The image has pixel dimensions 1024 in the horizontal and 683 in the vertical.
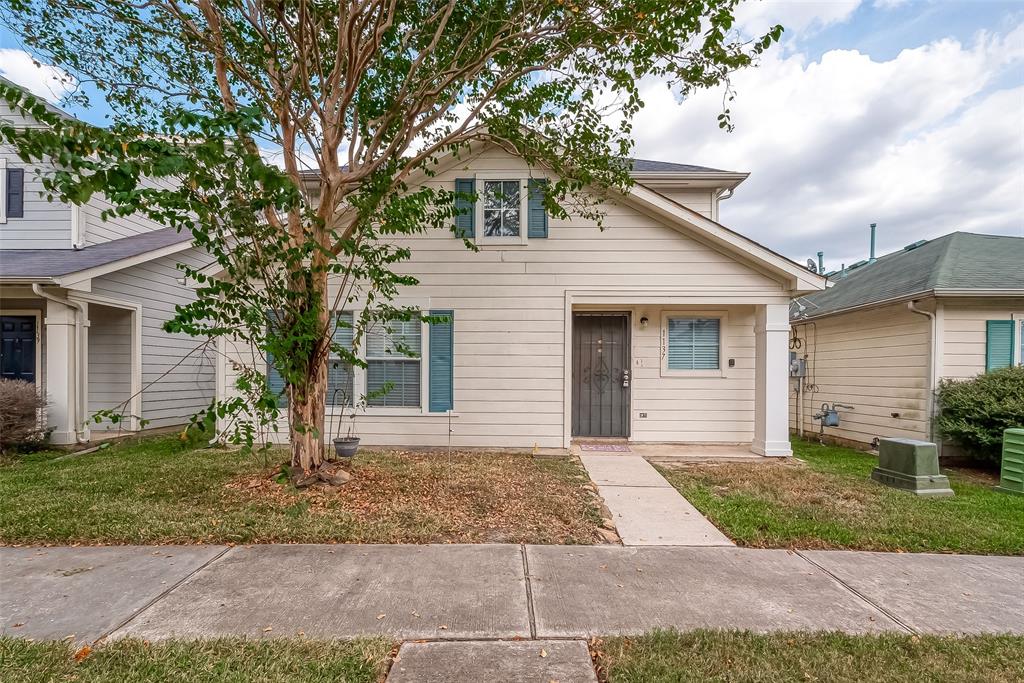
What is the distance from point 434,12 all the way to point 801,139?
10475 millimetres

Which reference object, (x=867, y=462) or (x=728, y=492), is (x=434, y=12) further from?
(x=867, y=462)

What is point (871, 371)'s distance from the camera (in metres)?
8.52

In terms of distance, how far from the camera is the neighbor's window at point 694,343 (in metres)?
7.93

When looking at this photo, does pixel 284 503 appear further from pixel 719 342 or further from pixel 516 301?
pixel 719 342

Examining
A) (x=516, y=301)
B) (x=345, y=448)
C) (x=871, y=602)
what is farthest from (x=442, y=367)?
(x=871, y=602)

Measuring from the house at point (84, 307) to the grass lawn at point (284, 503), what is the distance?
1.67 metres

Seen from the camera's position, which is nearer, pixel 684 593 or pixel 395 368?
pixel 684 593

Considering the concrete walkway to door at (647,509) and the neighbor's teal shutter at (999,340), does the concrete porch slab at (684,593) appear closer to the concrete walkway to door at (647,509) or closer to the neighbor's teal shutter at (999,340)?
the concrete walkway to door at (647,509)

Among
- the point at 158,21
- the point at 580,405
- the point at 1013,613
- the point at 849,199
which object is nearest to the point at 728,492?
the point at 1013,613

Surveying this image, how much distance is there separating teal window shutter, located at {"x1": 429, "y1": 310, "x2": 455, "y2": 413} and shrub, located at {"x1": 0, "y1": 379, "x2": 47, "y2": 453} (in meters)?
5.88

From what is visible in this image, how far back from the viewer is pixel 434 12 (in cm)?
538

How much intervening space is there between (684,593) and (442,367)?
4860 mm

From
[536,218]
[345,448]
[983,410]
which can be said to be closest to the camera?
[345,448]

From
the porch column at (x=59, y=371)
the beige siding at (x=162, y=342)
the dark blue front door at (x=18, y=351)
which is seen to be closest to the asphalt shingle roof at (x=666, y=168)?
the beige siding at (x=162, y=342)
